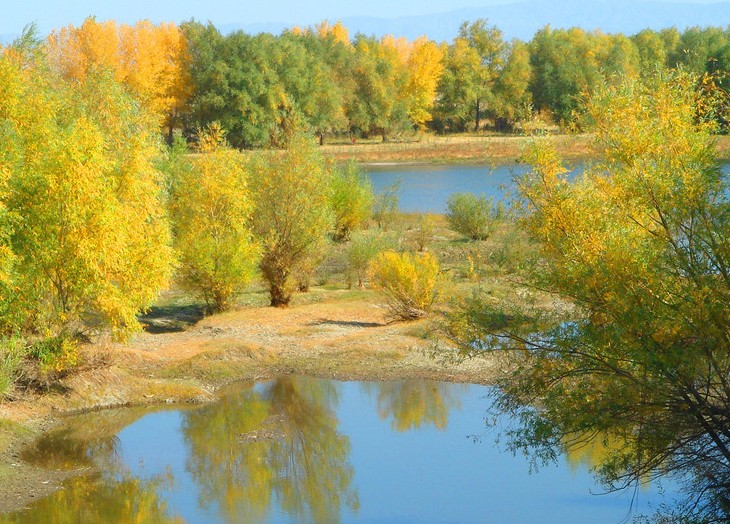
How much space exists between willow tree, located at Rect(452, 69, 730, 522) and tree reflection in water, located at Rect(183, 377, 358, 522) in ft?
16.0

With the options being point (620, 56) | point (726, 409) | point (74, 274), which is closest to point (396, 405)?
point (74, 274)

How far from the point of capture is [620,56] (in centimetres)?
8088

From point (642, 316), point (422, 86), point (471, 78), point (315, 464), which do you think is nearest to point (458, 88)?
point (471, 78)

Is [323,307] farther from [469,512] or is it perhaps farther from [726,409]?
[726,409]

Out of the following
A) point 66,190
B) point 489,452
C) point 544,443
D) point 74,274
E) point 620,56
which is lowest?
point 489,452

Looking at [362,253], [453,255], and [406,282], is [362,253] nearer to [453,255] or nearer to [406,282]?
[453,255]

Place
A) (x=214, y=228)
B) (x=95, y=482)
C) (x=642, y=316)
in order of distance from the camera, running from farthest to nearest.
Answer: (x=214, y=228)
(x=95, y=482)
(x=642, y=316)

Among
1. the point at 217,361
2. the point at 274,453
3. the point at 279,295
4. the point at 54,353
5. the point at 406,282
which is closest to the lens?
the point at 274,453

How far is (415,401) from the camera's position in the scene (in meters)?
23.1

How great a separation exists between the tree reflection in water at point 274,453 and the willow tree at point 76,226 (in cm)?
320

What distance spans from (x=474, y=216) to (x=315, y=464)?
24.4 metres

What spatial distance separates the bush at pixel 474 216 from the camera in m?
42.4

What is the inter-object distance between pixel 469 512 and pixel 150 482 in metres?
6.11

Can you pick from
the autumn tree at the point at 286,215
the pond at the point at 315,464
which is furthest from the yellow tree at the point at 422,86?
the pond at the point at 315,464
